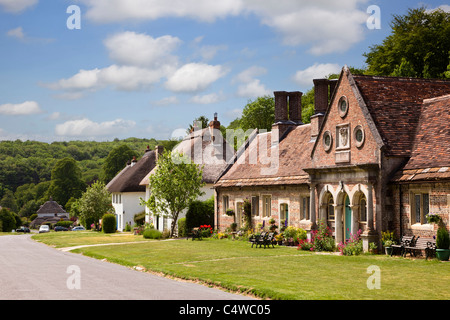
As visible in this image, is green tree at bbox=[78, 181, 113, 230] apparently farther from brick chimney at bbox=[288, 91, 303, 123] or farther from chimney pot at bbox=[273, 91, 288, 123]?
brick chimney at bbox=[288, 91, 303, 123]

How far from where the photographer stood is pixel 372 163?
23.7m

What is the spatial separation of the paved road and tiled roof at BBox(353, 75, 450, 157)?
40.6ft

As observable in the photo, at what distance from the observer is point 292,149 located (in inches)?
1366

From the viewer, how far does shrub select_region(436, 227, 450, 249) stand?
2023cm

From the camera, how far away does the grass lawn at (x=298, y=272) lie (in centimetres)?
1365

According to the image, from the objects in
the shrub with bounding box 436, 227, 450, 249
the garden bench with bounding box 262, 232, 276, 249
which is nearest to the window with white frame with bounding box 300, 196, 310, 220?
the garden bench with bounding box 262, 232, 276, 249

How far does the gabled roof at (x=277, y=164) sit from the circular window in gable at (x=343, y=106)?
471 centimetres

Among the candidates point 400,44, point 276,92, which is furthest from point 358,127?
point 400,44

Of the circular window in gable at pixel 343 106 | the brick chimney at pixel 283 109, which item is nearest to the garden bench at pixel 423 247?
the circular window in gable at pixel 343 106

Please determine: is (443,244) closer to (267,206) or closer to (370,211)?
(370,211)

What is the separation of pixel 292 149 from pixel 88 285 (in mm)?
21348

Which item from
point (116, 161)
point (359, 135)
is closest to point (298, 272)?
point (359, 135)

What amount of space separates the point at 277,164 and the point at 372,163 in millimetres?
11047
